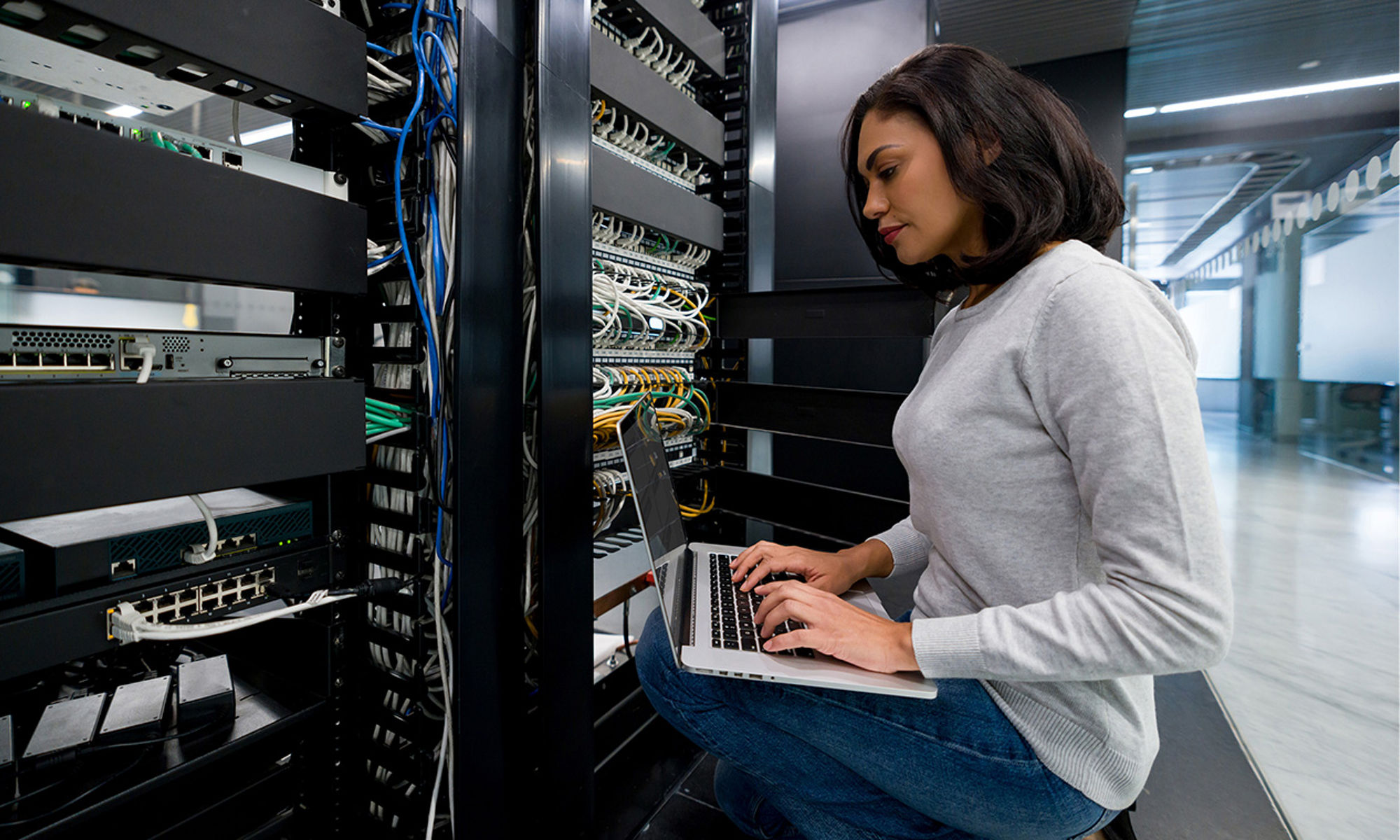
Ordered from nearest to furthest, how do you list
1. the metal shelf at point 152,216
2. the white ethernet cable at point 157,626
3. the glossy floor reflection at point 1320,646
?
the metal shelf at point 152,216, the white ethernet cable at point 157,626, the glossy floor reflection at point 1320,646

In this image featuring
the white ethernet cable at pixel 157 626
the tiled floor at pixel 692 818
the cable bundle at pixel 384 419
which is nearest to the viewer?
the white ethernet cable at pixel 157 626

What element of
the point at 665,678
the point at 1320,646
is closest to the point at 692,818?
the point at 665,678

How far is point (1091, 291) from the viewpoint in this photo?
592 millimetres

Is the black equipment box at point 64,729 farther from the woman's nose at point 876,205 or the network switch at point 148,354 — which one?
the woman's nose at point 876,205

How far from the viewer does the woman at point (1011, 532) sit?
0.55 meters

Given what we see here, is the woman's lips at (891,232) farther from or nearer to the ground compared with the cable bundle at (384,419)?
farther from the ground

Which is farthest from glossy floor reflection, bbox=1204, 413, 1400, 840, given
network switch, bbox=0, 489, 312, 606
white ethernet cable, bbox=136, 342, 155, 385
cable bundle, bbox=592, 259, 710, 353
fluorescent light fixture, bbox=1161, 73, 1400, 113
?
white ethernet cable, bbox=136, 342, 155, 385

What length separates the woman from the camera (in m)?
0.55

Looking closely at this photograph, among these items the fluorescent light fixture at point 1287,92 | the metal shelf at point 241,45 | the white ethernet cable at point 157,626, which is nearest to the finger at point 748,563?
the white ethernet cable at point 157,626

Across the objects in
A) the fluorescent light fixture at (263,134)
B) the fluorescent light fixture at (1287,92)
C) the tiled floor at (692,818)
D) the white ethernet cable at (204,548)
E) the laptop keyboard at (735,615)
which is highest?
the fluorescent light fixture at (1287,92)

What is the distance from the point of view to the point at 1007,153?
2.35 feet

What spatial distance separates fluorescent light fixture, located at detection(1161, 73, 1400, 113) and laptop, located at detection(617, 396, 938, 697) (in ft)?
10.7

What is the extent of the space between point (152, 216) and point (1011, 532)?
934 millimetres

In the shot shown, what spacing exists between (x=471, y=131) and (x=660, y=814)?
1.25 m
